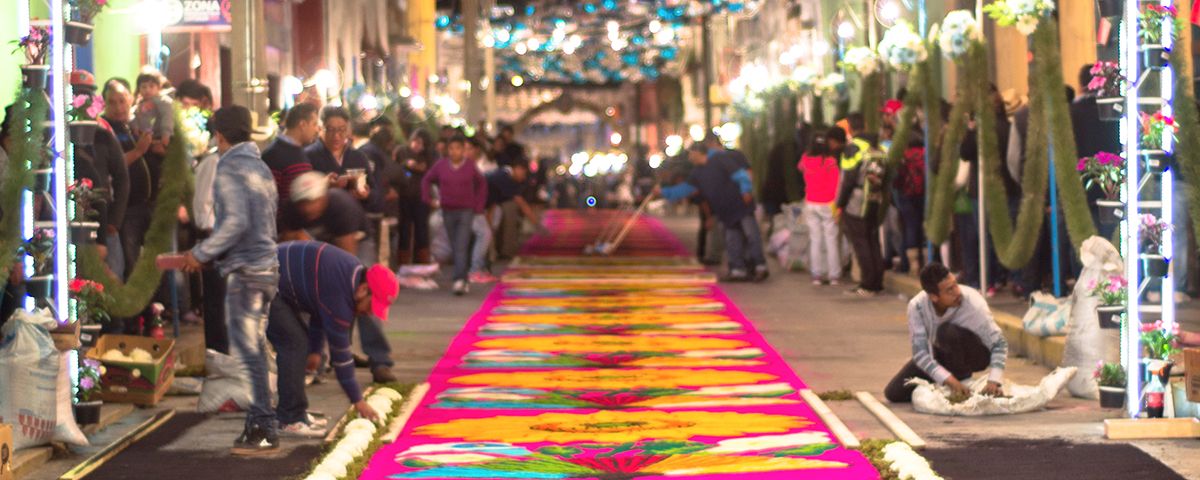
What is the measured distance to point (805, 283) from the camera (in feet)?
67.9

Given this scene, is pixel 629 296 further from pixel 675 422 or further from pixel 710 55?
pixel 710 55

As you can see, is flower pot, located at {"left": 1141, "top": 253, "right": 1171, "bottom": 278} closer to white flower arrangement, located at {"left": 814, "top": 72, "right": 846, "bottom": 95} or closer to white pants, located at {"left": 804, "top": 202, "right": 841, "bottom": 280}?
white pants, located at {"left": 804, "top": 202, "right": 841, "bottom": 280}

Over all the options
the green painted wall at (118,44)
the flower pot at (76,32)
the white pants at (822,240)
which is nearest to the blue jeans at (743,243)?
the white pants at (822,240)

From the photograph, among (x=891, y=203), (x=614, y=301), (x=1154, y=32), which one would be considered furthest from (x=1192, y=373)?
(x=891, y=203)

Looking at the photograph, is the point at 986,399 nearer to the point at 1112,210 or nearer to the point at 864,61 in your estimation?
the point at 1112,210

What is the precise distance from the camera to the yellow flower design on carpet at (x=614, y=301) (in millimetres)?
17733

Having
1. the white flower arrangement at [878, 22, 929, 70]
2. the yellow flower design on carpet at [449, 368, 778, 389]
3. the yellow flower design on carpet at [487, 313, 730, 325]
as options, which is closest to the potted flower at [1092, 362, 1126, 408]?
the yellow flower design on carpet at [449, 368, 778, 389]

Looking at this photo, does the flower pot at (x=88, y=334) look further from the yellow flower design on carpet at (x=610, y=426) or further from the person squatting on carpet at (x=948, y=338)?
the person squatting on carpet at (x=948, y=338)

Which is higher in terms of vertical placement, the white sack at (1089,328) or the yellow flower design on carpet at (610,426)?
the white sack at (1089,328)

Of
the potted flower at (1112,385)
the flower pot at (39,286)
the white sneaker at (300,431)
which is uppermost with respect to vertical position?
the flower pot at (39,286)

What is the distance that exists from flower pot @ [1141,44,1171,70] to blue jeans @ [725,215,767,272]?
38.1 ft

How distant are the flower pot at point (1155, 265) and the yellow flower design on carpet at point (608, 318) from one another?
6.62 metres

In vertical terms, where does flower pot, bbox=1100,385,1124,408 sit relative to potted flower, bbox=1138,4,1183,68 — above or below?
below

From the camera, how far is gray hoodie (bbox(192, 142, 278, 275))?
29.7 feet
